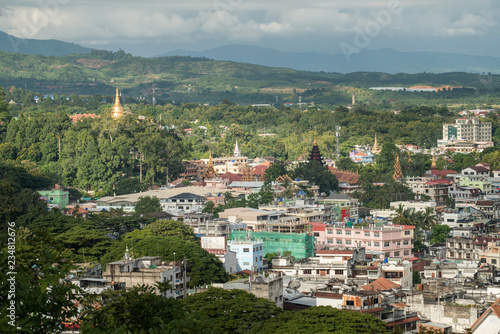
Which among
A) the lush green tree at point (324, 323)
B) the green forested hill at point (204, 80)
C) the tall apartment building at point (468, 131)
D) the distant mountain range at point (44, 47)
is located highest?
the distant mountain range at point (44, 47)

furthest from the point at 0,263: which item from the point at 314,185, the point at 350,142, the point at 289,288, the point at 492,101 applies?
the point at 492,101

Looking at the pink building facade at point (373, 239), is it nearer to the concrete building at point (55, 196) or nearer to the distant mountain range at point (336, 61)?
the concrete building at point (55, 196)

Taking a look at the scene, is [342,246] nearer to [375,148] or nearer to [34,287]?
[34,287]

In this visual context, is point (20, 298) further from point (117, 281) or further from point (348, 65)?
point (348, 65)

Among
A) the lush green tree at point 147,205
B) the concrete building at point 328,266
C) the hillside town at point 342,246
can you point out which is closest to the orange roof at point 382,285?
the hillside town at point 342,246

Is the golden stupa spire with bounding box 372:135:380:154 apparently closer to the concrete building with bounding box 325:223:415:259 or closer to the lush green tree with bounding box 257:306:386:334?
the concrete building with bounding box 325:223:415:259
